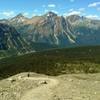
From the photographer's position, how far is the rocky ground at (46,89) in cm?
3728

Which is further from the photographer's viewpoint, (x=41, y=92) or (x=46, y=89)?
(x=46, y=89)

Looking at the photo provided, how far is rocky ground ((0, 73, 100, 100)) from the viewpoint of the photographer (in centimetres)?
3728

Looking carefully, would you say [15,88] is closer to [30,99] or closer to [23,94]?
[23,94]

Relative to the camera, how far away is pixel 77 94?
38.2 m

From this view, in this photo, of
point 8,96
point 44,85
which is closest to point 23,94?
point 8,96

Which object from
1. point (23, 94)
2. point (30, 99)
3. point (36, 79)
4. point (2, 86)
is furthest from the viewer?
point (36, 79)

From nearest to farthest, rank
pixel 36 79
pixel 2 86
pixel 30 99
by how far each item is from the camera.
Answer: pixel 30 99 → pixel 2 86 → pixel 36 79

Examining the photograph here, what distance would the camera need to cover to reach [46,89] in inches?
1608

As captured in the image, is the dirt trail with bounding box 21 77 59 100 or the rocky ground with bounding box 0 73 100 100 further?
the rocky ground with bounding box 0 73 100 100

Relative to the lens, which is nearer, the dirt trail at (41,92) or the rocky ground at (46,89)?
the dirt trail at (41,92)

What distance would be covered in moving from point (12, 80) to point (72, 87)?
1011 centimetres

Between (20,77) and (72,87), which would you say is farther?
(20,77)

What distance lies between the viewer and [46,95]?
37.8 metres

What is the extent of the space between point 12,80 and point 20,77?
1.75 meters
